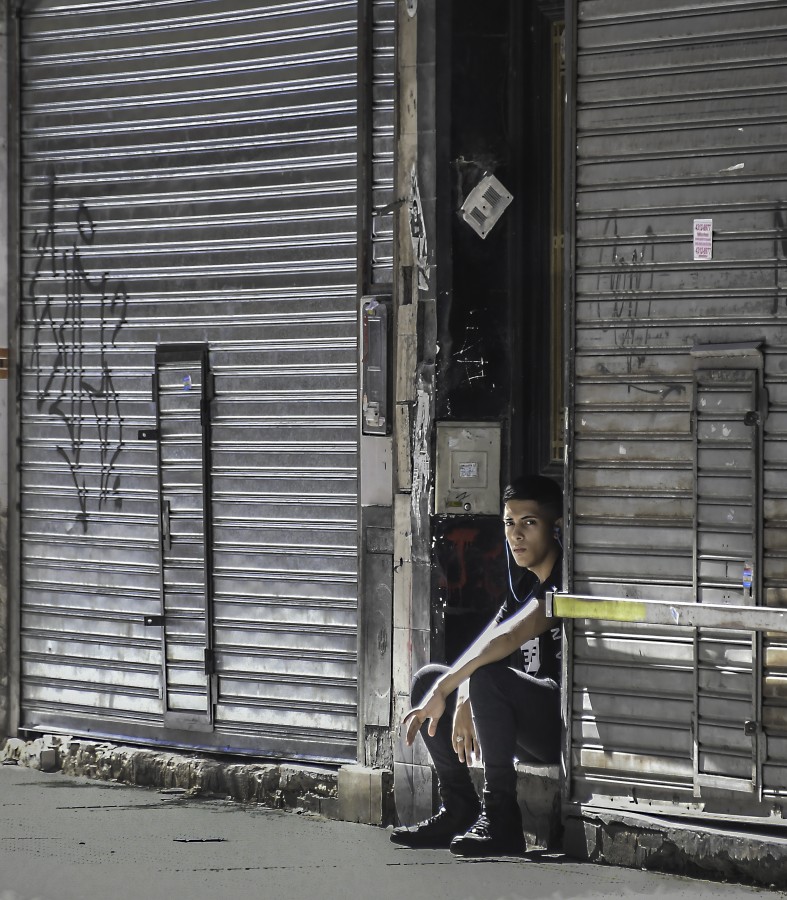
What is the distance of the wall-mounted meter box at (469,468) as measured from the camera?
7.09 meters

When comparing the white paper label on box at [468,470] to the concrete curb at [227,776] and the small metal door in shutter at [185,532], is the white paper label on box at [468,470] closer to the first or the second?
the concrete curb at [227,776]

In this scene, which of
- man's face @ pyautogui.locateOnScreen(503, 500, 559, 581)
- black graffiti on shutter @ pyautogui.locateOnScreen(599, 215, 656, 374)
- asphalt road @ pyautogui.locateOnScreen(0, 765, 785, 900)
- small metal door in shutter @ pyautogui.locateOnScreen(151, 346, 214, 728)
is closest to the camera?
asphalt road @ pyautogui.locateOnScreen(0, 765, 785, 900)

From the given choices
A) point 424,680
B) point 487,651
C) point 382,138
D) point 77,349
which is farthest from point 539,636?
point 77,349

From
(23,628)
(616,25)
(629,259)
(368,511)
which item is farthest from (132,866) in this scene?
(616,25)

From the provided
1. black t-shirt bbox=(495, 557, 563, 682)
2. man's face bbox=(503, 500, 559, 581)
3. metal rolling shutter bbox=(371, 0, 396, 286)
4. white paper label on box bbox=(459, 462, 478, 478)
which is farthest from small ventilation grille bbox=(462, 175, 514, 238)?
black t-shirt bbox=(495, 557, 563, 682)

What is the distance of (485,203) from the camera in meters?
7.05

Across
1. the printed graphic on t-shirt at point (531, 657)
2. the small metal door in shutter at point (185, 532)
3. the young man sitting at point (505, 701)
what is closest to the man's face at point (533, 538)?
the young man sitting at point (505, 701)

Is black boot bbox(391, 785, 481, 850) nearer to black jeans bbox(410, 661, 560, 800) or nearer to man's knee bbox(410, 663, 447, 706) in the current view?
black jeans bbox(410, 661, 560, 800)

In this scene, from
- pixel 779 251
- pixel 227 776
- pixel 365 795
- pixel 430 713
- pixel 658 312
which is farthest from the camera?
pixel 227 776

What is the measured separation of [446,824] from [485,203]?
283cm

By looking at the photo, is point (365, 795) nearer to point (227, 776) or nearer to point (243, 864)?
point (227, 776)

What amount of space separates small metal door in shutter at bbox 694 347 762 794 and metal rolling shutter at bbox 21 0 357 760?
202 centimetres

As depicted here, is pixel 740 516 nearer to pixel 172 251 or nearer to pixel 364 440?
pixel 364 440

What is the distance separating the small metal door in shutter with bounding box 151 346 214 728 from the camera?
8.09m
